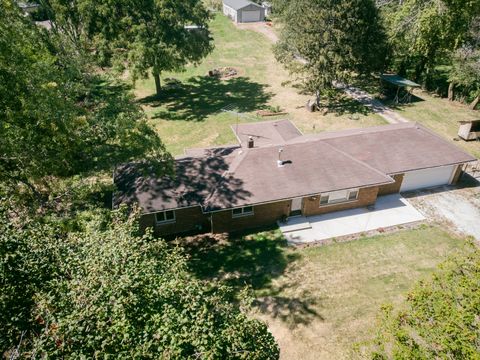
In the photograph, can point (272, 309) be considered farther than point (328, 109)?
No

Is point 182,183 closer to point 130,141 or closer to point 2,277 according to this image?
point 130,141

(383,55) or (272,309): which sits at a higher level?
(383,55)

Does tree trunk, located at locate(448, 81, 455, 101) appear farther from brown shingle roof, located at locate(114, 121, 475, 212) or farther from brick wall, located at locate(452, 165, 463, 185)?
brick wall, located at locate(452, 165, 463, 185)

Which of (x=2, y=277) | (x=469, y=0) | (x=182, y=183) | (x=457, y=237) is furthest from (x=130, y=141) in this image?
(x=469, y=0)

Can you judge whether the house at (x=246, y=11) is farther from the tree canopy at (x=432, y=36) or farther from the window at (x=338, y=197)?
the window at (x=338, y=197)

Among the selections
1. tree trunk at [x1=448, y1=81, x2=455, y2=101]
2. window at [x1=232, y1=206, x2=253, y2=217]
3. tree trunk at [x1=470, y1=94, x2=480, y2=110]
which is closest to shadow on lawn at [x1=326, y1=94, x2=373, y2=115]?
tree trunk at [x1=448, y1=81, x2=455, y2=101]

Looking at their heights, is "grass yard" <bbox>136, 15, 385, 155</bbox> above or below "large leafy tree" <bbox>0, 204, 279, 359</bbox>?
below
